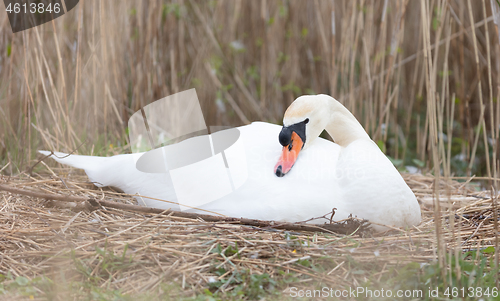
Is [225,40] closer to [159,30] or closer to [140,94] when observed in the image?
[159,30]

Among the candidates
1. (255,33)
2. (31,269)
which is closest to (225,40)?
(255,33)

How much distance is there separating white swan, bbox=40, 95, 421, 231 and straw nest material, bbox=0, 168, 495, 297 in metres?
0.11

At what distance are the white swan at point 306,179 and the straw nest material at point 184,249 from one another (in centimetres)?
11

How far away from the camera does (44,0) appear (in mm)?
3287

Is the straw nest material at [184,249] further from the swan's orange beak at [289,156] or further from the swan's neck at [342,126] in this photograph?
the swan's neck at [342,126]

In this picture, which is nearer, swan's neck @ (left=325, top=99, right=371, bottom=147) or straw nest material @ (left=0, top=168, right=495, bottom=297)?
straw nest material @ (left=0, top=168, right=495, bottom=297)

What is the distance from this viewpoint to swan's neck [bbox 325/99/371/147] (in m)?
2.79

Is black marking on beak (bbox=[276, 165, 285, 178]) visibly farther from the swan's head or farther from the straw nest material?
the straw nest material

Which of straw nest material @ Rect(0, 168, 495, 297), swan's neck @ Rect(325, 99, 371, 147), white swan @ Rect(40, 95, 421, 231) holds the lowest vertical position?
straw nest material @ Rect(0, 168, 495, 297)

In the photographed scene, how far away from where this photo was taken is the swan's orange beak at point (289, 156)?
7.79 feet

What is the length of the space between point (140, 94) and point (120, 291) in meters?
2.82

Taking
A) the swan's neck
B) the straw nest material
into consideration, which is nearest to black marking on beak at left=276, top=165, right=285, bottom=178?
the straw nest material

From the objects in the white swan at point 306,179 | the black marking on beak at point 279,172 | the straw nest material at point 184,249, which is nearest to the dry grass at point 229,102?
the straw nest material at point 184,249

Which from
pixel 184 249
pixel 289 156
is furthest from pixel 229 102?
pixel 184 249
